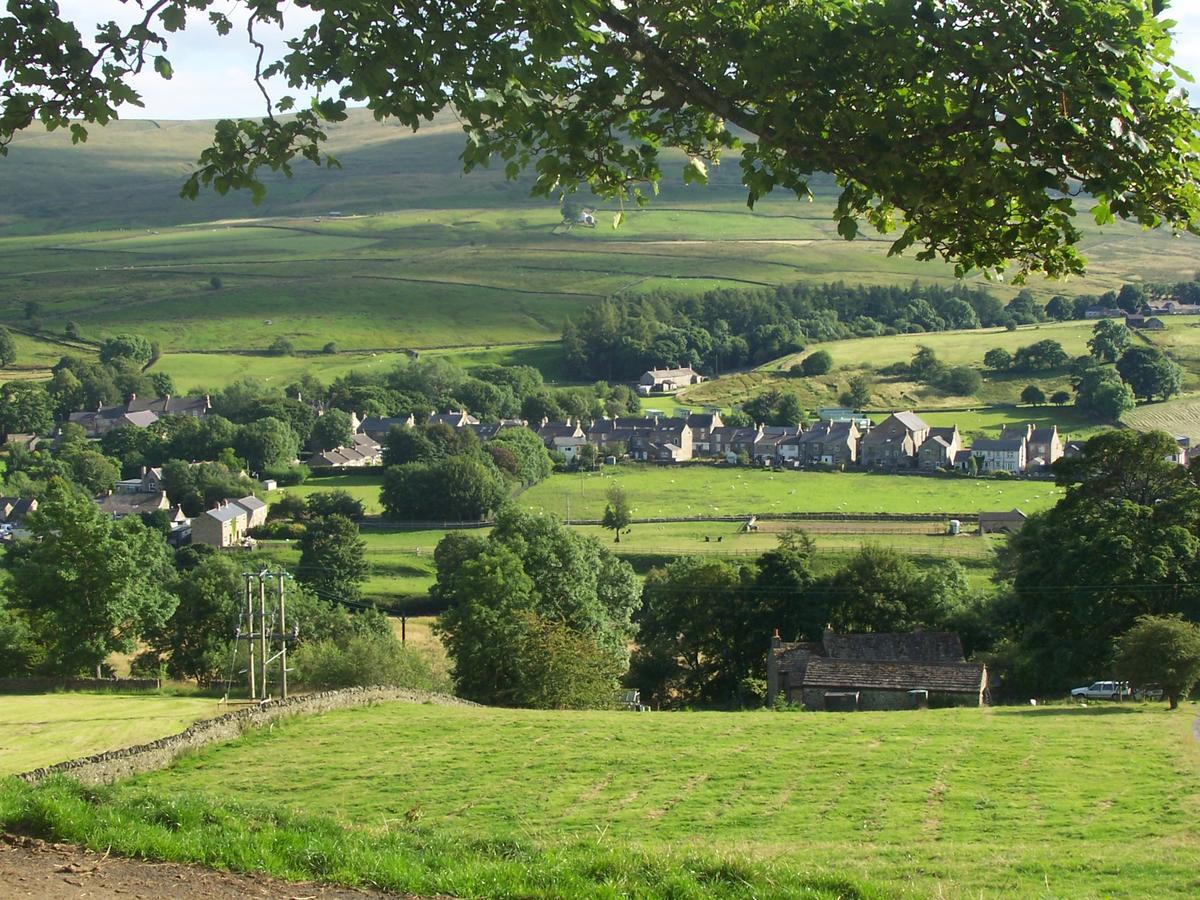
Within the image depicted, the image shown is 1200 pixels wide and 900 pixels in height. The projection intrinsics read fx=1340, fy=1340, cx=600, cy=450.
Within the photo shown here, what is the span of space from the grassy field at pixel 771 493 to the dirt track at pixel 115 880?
7931 cm

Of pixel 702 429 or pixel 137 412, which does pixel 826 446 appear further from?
pixel 137 412

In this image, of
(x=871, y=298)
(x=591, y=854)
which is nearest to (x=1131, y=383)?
(x=871, y=298)

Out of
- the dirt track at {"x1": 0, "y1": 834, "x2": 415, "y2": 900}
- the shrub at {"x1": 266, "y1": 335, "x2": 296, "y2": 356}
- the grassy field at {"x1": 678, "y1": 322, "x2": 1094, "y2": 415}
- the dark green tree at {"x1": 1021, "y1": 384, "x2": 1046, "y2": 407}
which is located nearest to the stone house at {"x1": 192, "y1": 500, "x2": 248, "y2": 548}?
the grassy field at {"x1": 678, "y1": 322, "x2": 1094, "y2": 415}

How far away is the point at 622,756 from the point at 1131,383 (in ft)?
350

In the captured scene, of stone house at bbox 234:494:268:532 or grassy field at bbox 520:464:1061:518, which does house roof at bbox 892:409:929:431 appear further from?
stone house at bbox 234:494:268:532

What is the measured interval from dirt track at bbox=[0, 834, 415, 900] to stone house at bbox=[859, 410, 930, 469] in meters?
102

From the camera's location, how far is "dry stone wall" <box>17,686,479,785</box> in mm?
24078

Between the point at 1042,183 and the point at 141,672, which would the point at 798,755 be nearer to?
the point at 1042,183

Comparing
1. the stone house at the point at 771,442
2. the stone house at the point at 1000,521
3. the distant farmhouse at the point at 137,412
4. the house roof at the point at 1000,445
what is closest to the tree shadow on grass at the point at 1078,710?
the stone house at the point at 1000,521

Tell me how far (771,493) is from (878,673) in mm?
49474

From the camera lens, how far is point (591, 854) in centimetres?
1045

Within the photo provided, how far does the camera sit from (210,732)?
98.1 feet

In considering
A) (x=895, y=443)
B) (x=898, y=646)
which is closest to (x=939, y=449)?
(x=895, y=443)

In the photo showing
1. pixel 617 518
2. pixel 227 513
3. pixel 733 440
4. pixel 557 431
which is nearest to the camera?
pixel 617 518
